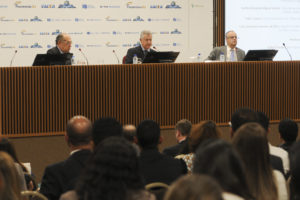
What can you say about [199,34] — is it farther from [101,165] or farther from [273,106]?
[101,165]

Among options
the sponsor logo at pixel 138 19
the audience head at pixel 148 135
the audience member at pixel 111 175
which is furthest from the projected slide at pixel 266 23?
the audience member at pixel 111 175

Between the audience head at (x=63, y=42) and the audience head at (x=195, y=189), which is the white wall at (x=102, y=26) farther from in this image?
the audience head at (x=195, y=189)

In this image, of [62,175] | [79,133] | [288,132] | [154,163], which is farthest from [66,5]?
[62,175]

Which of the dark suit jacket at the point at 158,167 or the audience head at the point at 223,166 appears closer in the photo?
the audience head at the point at 223,166

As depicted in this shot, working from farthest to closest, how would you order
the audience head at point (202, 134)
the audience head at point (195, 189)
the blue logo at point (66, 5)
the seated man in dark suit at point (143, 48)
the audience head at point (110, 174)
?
the blue logo at point (66, 5) < the seated man in dark suit at point (143, 48) < the audience head at point (202, 134) < the audience head at point (110, 174) < the audience head at point (195, 189)

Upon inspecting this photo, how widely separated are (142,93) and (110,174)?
5.01 m

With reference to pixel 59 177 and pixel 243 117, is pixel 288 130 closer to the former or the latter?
pixel 243 117

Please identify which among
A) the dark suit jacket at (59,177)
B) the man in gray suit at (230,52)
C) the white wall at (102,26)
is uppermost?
the white wall at (102,26)

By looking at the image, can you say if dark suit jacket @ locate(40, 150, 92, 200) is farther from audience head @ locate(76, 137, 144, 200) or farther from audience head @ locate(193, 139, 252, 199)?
audience head @ locate(193, 139, 252, 199)

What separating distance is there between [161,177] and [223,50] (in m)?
6.41

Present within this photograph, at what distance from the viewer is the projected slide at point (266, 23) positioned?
35.9 ft

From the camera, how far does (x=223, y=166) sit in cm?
217

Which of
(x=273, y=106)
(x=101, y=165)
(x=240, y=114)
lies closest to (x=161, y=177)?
(x=240, y=114)

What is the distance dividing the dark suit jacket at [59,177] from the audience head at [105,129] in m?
0.36
